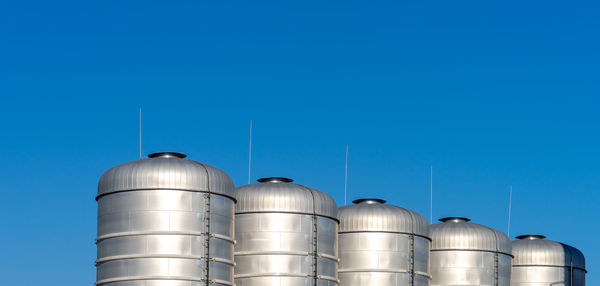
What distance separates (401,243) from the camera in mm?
74125

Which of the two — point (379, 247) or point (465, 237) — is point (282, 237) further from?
point (465, 237)

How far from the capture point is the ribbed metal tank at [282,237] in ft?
219

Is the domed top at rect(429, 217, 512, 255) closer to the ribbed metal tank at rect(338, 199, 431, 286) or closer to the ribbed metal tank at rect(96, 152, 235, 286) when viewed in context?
the ribbed metal tank at rect(338, 199, 431, 286)

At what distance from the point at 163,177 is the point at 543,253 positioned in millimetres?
38077

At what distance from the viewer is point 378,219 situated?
2918 inches

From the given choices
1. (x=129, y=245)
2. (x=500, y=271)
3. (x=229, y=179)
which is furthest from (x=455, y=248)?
Result: (x=129, y=245)

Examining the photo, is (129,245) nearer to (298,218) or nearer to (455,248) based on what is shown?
(298,218)

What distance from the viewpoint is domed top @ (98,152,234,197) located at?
6153 cm

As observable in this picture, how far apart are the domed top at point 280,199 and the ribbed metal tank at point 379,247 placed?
457cm

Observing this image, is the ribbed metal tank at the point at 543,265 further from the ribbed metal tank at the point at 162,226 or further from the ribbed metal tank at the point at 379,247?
the ribbed metal tank at the point at 162,226

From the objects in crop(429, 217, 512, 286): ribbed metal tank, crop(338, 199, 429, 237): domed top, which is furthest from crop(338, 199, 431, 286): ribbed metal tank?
crop(429, 217, 512, 286): ribbed metal tank

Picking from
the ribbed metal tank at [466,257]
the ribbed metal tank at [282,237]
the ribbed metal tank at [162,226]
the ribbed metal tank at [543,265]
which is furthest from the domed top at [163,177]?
the ribbed metal tank at [543,265]

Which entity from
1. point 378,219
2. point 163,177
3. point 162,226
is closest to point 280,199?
point 378,219

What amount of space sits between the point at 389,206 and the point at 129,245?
21856mm
